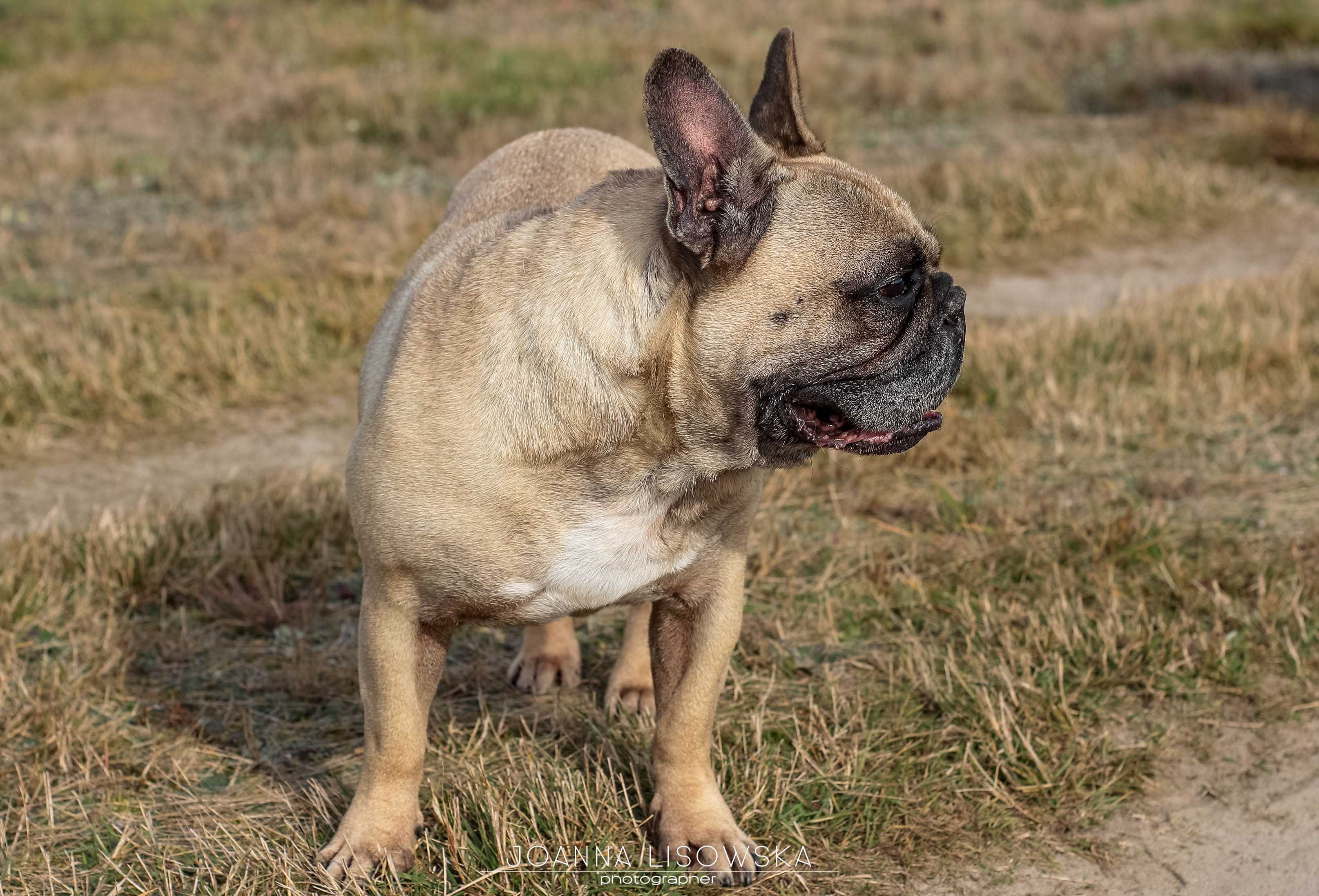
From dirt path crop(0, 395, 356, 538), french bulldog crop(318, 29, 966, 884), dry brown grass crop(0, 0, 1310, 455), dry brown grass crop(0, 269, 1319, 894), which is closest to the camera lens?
french bulldog crop(318, 29, 966, 884)

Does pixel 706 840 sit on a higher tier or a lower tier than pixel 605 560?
lower

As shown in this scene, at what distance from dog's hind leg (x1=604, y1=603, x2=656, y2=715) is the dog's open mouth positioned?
1.22 m

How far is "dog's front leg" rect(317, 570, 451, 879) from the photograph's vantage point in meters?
3.15

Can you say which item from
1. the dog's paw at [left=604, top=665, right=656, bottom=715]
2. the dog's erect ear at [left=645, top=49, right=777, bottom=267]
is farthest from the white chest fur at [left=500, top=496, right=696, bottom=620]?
the dog's paw at [left=604, top=665, right=656, bottom=715]

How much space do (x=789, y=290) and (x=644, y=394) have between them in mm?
380

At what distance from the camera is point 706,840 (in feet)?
10.9

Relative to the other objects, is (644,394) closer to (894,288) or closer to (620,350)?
(620,350)

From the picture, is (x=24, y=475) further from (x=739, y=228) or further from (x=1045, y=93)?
(x=1045, y=93)

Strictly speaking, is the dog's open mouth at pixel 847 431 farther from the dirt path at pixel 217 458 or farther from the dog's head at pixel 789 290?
the dirt path at pixel 217 458

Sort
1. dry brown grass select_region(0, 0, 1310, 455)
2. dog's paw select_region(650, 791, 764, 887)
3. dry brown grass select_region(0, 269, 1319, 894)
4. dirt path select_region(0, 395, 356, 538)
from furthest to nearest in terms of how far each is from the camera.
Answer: dry brown grass select_region(0, 0, 1310, 455) → dirt path select_region(0, 395, 356, 538) → dry brown grass select_region(0, 269, 1319, 894) → dog's paw select_region(650, 791, 764, 887)

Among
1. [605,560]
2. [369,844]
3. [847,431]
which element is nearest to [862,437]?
[847,431]

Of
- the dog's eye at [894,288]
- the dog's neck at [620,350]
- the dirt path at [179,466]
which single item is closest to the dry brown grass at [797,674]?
the dirt path at [179,466]

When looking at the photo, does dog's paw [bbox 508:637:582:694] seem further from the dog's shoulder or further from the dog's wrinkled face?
the dog's wrinkled face

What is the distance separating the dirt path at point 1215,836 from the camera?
131 inches
